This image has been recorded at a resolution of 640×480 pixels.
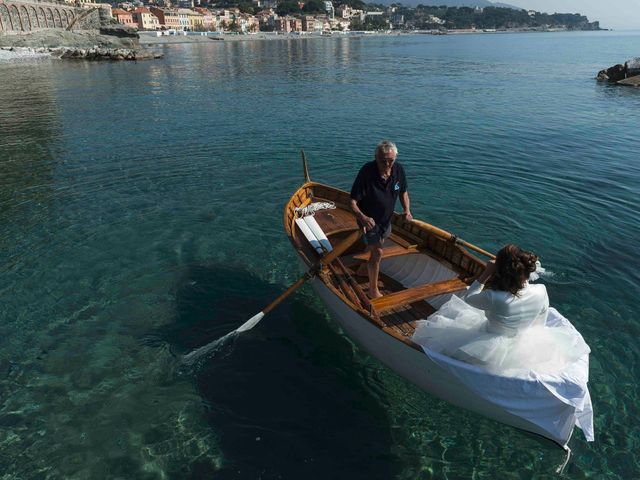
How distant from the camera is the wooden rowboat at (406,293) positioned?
18.0 feet

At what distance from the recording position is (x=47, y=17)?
120688mm

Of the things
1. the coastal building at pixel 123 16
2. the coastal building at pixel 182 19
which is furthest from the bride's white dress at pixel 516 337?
the coastal building at pixel 182 19

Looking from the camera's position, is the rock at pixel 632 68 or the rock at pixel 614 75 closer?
the rock at pixel 632 68

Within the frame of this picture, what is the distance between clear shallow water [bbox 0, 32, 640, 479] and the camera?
647 centimetres

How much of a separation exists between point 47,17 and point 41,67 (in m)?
77.7

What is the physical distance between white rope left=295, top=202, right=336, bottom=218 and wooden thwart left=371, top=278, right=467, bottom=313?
423 centimetres

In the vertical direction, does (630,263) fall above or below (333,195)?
below

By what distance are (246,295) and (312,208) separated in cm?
300

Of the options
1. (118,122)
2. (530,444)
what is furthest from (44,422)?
(118,122)

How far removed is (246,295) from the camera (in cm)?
1006

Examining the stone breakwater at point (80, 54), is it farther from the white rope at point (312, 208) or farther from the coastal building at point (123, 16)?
the coastal building at point (123, 16)

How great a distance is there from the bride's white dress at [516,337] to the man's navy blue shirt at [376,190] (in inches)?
112

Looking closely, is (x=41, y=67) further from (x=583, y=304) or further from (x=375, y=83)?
(x=583, y=304)

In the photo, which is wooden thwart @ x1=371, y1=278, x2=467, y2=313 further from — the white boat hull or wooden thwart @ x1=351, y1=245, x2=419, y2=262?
wooden thwart @ x1=351, y1=245, x2=419, y2=262
